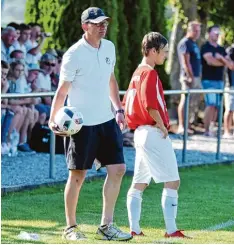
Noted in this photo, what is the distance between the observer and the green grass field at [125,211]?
9125mm

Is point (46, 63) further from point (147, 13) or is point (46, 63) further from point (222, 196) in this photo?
point (222, 196)

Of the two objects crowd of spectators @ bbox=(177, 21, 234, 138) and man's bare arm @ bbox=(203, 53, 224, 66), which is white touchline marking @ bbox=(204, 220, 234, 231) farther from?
man's bare arm @ bbox=(203, 53, 224, 66)

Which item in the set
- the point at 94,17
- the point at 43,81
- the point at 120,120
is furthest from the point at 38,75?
the point at 94,17

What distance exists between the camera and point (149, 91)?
875cm

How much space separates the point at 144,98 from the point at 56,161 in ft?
19.9

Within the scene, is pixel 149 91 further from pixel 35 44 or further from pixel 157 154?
pixel 35 44

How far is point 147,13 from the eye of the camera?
18.2 m

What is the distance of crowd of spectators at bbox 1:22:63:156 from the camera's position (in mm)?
14383

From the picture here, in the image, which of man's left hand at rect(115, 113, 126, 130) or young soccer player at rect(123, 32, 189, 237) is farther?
man's left hand at rect(115, 113, 126, 130)

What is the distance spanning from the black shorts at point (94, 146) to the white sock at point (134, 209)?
1.25ft

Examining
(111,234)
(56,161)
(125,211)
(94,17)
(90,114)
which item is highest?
(94,17)

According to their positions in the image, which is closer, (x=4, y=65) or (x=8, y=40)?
(x=4, y=65)

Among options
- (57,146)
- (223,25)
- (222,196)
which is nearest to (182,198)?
(222,196)

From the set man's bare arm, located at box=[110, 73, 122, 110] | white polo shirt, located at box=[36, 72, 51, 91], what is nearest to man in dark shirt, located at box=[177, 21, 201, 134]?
white polo shirt, located at box=[36, 72, 51, 91]
